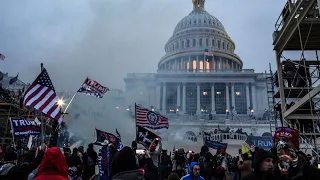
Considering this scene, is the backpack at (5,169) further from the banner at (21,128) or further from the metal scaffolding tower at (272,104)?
the metal scaffolding tower at (272,104)

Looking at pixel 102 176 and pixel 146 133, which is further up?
pixel 146 133

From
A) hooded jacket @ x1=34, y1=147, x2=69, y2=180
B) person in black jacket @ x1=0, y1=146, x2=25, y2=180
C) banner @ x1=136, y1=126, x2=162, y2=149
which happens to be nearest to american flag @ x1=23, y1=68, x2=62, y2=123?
banner @ x1=136, y1=126, x2=162, y2=149

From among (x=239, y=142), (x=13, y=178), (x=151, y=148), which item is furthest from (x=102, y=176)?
(x=239, y=142)

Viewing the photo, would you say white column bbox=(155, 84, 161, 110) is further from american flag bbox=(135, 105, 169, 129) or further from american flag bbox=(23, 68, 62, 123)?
american flag bbox=(23, 68, 62, 123)

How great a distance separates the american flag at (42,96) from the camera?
9.38m

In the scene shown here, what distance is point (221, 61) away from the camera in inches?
3167

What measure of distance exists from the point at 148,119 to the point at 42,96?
14.2ft

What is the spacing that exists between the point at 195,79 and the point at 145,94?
12.0 m

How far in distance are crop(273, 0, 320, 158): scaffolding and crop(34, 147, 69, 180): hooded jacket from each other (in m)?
11.2

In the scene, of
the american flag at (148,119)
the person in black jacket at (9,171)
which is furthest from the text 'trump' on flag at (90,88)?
the person in black jacket at (9,171)

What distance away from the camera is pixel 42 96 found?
31.7 ft

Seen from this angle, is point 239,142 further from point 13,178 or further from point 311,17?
point 13,178

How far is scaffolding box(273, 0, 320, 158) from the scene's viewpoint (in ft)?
40.1

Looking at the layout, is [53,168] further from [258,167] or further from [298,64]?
[298,64]
